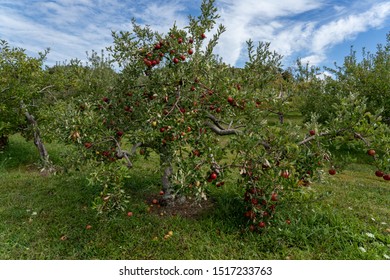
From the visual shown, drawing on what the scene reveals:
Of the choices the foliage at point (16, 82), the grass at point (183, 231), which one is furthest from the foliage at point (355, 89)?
the foliage at point (16, 82)

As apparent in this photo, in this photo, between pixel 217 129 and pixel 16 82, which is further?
pixel 16 82

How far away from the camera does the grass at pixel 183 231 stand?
5.04 meters

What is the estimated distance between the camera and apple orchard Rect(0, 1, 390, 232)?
4488 millimetres

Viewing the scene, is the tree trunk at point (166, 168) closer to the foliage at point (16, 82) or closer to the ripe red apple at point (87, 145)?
the ripe red apple at point (87, 145)

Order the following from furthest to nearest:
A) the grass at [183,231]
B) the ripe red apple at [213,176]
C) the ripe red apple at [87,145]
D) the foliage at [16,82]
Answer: the foliage at [16,82]
the grass at [183,231]
the ripe red apple at [87,145]
the ripe red apple at [213,176]

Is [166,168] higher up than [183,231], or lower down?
higher up

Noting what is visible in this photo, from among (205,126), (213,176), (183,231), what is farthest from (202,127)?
(183,231)

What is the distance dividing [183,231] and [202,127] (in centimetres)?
209

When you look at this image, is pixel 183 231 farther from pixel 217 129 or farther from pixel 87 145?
pixel 87 145

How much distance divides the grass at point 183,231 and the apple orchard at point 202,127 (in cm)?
55

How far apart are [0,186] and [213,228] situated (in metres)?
6.82

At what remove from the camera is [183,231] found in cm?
559
